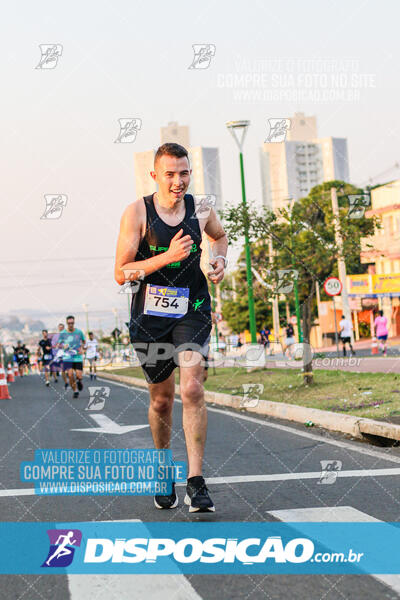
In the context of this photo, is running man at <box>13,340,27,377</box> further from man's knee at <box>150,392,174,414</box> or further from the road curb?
man's knee at <box>150,392,174,414</box>

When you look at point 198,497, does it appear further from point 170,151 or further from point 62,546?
point 170,151

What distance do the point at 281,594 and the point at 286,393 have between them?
10774mm

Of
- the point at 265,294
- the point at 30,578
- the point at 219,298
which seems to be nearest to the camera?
the point at 30,578

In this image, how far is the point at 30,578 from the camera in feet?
12.5

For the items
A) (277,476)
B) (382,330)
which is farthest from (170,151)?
(382,330)

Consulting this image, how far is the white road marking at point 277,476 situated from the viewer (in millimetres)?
6012

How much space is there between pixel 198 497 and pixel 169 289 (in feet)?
4.10

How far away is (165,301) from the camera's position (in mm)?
5145

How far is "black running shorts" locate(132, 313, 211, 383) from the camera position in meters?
5.14

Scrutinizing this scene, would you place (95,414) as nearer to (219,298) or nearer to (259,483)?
(259,483)

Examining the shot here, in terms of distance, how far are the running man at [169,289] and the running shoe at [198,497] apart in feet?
0.58

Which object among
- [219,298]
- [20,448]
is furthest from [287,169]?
[20,448]

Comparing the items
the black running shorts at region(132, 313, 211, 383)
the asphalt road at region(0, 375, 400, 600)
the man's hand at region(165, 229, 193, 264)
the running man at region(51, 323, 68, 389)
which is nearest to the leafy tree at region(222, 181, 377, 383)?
the asphalt road at region(0, 375, 400, 600)

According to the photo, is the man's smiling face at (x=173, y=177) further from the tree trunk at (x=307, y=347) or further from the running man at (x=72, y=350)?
the running man at (x=72, y=350)
